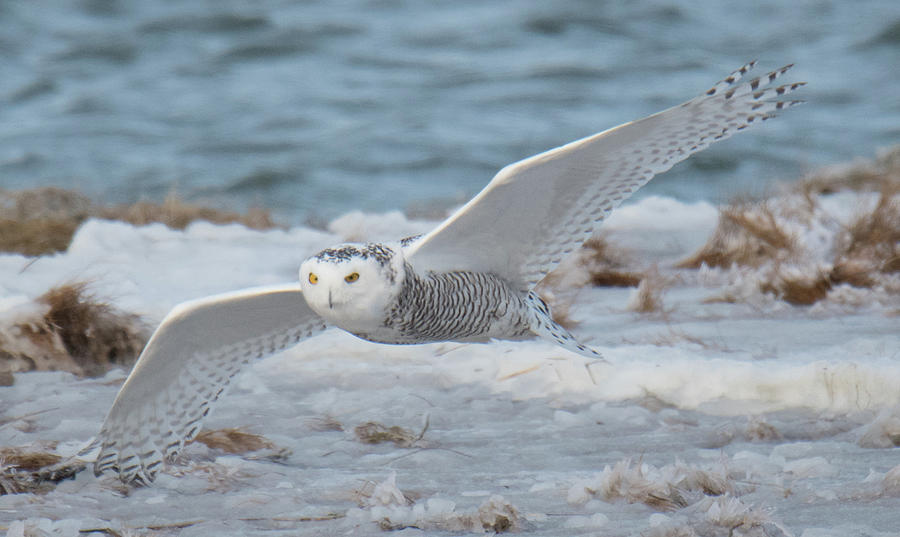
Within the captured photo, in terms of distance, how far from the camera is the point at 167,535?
10.8 ft

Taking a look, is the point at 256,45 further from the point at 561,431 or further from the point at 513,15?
the point at 561,431

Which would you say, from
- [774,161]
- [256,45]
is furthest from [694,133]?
[256,45]

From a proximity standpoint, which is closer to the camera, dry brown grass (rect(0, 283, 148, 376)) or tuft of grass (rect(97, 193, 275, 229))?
dry brown grass (rect(0, 283, 148, 376))

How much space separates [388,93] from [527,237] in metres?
17.9

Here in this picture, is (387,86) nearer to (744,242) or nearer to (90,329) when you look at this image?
(744,242)

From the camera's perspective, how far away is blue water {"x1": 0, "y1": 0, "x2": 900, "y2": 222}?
1728cm

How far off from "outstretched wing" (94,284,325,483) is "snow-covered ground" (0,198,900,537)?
94mm

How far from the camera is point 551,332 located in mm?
4406

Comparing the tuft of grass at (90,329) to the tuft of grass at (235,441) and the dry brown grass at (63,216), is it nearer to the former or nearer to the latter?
the tuft of grass at (235,441)

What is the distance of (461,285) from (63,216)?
484cm

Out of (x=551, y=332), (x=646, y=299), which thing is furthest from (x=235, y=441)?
(x=646, y=299)

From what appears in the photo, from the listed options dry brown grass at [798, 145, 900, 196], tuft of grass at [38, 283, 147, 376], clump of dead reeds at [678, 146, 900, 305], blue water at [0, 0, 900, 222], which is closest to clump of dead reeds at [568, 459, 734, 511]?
tuft of grass at [38, 283, 147, 376]

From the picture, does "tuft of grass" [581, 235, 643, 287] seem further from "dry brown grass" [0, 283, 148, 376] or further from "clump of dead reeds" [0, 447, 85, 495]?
"clump of dead reeds" [0, 447, 85, 495]

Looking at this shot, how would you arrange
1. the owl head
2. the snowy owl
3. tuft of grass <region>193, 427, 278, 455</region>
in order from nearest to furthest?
the owl head → the snowy owl → tuft of grass <region>193, 427, 278, 455</region>
